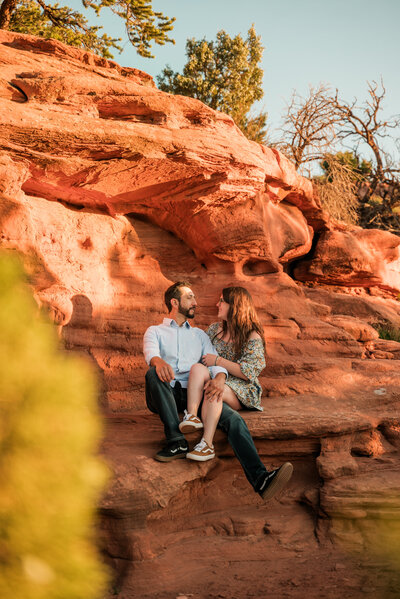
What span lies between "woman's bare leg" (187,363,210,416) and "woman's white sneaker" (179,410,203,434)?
5 centimetres

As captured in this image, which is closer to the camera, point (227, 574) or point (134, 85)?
point (227, 574)

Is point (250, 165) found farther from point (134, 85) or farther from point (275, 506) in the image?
point (275, 506)

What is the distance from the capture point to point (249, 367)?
451 centimetres

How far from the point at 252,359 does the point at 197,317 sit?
1957mm

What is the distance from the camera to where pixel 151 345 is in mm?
4414

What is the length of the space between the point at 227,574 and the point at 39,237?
3.80 m

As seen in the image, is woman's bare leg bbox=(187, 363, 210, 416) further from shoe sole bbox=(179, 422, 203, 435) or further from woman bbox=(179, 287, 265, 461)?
shoe sole bbox=(179, 422, 203, 435)

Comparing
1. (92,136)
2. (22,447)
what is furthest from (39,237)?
(22,447)

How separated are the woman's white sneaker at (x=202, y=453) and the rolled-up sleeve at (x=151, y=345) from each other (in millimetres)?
828

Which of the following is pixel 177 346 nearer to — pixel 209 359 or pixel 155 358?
pixel 209 359

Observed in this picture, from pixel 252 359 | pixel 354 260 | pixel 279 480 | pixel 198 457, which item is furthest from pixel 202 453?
pixel 354 260

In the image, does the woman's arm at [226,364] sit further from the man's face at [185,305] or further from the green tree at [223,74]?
the green tree at [223,74]

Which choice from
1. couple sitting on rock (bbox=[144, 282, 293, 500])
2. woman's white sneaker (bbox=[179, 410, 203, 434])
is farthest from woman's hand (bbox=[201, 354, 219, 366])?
woman's white sneaker (bbox=[179, 410, 203, 434])

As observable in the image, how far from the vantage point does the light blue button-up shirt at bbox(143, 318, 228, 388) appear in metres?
4.49
